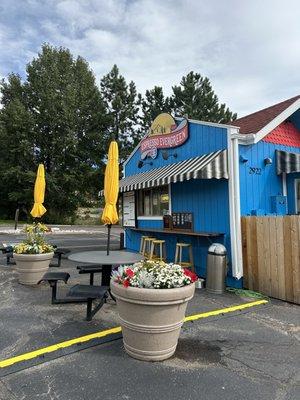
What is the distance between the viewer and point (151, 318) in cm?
384

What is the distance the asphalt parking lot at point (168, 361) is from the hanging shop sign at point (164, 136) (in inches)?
198

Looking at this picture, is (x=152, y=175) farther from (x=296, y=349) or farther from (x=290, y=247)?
(x=296, y=349)

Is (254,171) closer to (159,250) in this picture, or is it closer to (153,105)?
(159,250)

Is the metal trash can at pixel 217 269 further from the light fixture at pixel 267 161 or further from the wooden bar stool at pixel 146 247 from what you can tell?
the wooden bar stool at pixel 146 247

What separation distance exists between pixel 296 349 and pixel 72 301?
357 centimetres

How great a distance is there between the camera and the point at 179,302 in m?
3.88

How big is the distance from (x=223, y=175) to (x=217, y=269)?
6.51 feet

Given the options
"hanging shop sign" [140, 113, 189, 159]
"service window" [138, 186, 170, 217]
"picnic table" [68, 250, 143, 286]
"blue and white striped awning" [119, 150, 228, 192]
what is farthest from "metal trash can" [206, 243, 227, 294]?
"hanging shop sign" [140, 113, 189, 159]

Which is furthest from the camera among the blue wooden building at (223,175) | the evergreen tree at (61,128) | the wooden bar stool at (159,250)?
the evergreen tree at (61,128)

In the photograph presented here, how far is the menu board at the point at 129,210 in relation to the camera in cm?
1243

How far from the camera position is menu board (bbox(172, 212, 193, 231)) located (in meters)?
9.34

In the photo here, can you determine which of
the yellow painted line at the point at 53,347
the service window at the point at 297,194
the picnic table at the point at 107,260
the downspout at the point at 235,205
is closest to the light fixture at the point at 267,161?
the downspout at the point at 235,205

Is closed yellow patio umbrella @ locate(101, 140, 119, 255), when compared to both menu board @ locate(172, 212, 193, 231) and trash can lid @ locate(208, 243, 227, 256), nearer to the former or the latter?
trash can lid @ locate(208, 243, 227, 256)

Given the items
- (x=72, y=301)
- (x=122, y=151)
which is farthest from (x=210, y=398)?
(x=122, y=151)
